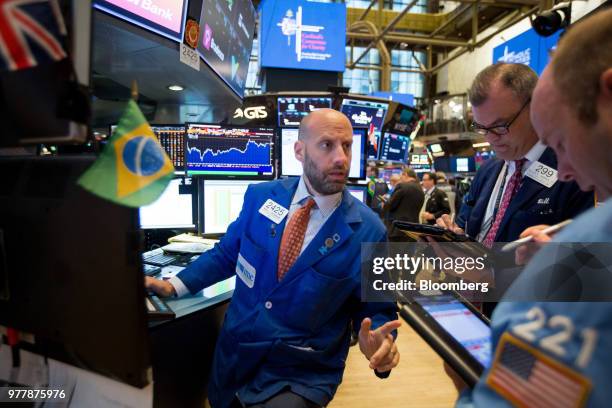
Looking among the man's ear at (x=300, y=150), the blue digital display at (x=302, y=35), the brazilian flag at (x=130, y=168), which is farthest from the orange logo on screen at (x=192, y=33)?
the blue digital display at (x=302, y=35)

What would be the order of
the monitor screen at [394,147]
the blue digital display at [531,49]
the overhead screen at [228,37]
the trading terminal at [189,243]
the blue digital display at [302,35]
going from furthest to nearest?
1. the monitor screen at [394,147]
2. the blue digital display at [302,35]
3. the blue digital display at [531,49]
4. the overhead screen at [228,37]
5. the trading terminal at [189,243]

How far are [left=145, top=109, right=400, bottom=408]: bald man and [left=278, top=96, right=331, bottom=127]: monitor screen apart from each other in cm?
263

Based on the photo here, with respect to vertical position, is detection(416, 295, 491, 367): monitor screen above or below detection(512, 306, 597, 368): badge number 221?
below

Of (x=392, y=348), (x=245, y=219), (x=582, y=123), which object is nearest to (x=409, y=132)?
(x=245, y=219)

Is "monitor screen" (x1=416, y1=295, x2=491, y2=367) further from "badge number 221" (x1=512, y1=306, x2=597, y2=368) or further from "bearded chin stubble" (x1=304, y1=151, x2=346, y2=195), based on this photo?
"bearded chin stubble" (x1=304, y1=151, x2=346, y2=195)

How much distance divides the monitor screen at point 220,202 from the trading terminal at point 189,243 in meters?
0.01

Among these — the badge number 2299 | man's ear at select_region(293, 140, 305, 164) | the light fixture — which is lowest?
man's ear at select_region(293, 140, 305, 164)

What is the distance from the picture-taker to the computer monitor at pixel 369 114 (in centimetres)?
470

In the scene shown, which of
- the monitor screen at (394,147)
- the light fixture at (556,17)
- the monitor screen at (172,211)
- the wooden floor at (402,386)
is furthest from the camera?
the monitor screen at (394,147)

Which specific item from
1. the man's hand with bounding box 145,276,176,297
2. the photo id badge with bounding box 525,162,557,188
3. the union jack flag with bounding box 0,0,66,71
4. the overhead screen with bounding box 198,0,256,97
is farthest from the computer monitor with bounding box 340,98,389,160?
the union jack flag with bounding box 0,0,66,71

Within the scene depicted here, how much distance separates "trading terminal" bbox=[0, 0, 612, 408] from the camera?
0.53 m

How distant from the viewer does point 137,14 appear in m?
1.64

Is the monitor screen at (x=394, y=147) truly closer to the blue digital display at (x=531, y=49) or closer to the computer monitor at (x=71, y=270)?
the blue digital display at (x=531, y=49)

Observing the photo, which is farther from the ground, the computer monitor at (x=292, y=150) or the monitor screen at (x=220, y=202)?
the computer monitor at (x=292, y=150)
